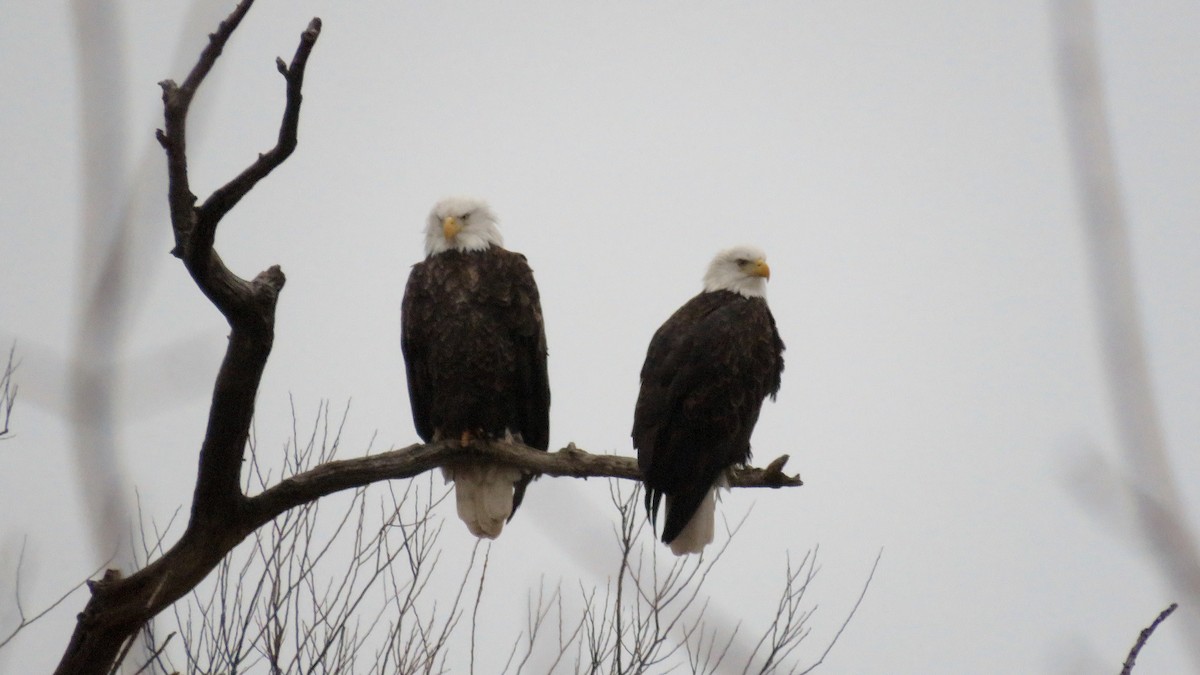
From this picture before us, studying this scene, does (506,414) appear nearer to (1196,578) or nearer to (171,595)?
(171,595)

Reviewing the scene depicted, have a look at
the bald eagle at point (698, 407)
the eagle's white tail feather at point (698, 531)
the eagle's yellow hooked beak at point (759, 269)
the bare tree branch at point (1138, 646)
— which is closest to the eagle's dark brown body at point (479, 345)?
the bald eagle at point (698, 407)

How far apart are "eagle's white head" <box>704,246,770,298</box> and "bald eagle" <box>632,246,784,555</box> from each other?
24cm

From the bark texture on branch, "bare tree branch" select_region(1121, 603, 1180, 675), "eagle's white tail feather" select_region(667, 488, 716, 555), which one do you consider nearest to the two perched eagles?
"eagle's white tail feather" select_region(667, 488, 716, 555)

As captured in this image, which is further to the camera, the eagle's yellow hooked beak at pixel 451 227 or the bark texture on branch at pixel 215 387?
the eagle's yellow hooked beak at pixel 451 227

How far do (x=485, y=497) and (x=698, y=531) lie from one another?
900mm

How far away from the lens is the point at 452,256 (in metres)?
5.28

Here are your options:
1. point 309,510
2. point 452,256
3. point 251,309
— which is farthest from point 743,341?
point 251,309

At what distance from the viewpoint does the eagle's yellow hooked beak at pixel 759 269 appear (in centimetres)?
538

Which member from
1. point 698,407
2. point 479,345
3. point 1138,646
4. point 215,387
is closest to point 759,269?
point 698,407

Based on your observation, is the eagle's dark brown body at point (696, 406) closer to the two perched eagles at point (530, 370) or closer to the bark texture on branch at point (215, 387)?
the two perched eagles at point (530, 370)

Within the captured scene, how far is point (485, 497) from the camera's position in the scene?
16.9 ft

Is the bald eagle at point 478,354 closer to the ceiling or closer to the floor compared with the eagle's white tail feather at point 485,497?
closer to the ceiling

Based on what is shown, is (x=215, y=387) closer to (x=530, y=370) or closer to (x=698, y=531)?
(x=530, y=370)

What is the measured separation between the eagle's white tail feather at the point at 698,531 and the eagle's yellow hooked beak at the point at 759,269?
100 centimetres
